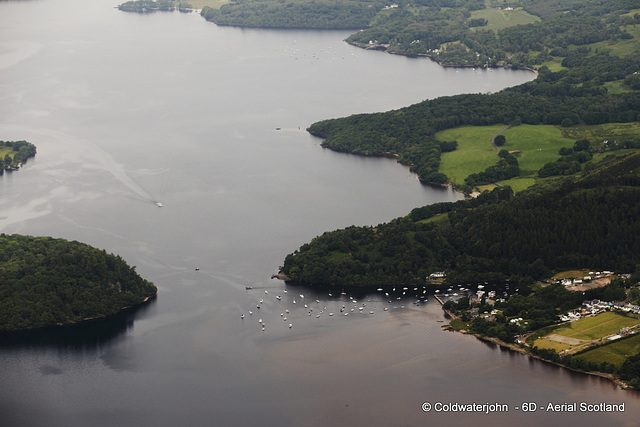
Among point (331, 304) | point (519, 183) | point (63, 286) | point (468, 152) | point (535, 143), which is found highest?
point (535, 143)

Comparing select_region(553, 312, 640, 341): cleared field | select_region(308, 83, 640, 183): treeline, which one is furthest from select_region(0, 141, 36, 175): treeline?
select_region(553, 312, 640, 341): cleared field

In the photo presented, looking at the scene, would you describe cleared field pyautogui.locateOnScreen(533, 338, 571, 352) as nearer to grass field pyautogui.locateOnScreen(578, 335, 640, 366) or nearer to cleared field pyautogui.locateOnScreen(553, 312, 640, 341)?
cleared field pyautogui.locateOnScreen(553, 312, 640, 341)

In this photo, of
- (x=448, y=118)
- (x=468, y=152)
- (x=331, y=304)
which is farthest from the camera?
(x=448, y=118)

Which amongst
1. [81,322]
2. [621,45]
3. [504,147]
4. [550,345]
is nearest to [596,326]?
[550,345]

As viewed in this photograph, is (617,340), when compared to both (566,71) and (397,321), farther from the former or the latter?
(566,71)

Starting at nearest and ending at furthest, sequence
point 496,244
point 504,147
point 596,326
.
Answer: point 596,326, point 496,244, point 504,147

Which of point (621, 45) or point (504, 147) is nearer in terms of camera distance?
point (504, 147)

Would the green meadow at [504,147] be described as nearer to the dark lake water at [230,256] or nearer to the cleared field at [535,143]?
the cleared field at [535,143]

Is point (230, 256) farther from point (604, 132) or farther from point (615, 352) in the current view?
point (604, 132)
